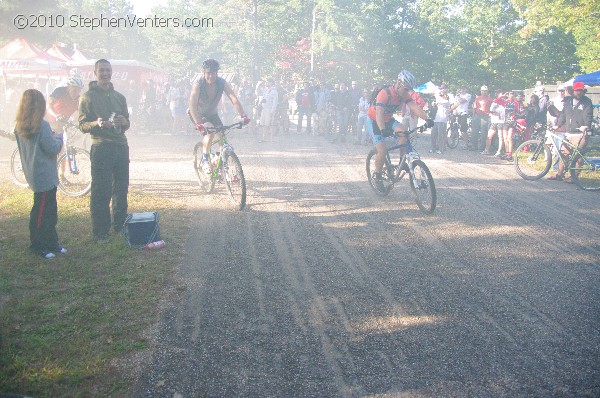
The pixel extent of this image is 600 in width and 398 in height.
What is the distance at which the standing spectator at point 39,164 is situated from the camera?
5.57 metres

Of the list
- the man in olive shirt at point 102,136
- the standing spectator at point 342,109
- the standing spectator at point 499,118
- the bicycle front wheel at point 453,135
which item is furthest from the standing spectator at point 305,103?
the man in olive shirt at point 102,136

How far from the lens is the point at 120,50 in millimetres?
60625

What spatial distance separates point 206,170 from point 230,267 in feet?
12.4

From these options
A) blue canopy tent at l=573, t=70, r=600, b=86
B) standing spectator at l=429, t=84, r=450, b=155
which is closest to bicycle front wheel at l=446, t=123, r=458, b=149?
standing spectator at l=429, t=84, r=450, b=155

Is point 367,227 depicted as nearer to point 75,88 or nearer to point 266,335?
point 266,335

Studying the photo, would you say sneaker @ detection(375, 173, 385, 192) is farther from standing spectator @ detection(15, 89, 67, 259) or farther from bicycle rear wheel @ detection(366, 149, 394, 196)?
standing spectator @ detection(15, 89, 67, 259)

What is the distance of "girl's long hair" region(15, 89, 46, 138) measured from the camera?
18.2 feet

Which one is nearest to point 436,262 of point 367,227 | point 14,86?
point 367,227

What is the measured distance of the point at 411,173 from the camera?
833 cm

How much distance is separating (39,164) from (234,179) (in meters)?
3.22

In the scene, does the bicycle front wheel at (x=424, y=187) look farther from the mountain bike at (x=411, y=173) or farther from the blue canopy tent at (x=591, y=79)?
the blue canopy tent at (x=591, y=79)

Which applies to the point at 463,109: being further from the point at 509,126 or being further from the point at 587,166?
the point at 587,166

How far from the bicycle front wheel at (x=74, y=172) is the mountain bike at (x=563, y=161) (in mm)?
9666

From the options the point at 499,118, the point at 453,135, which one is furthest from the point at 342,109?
the point at 499,118
